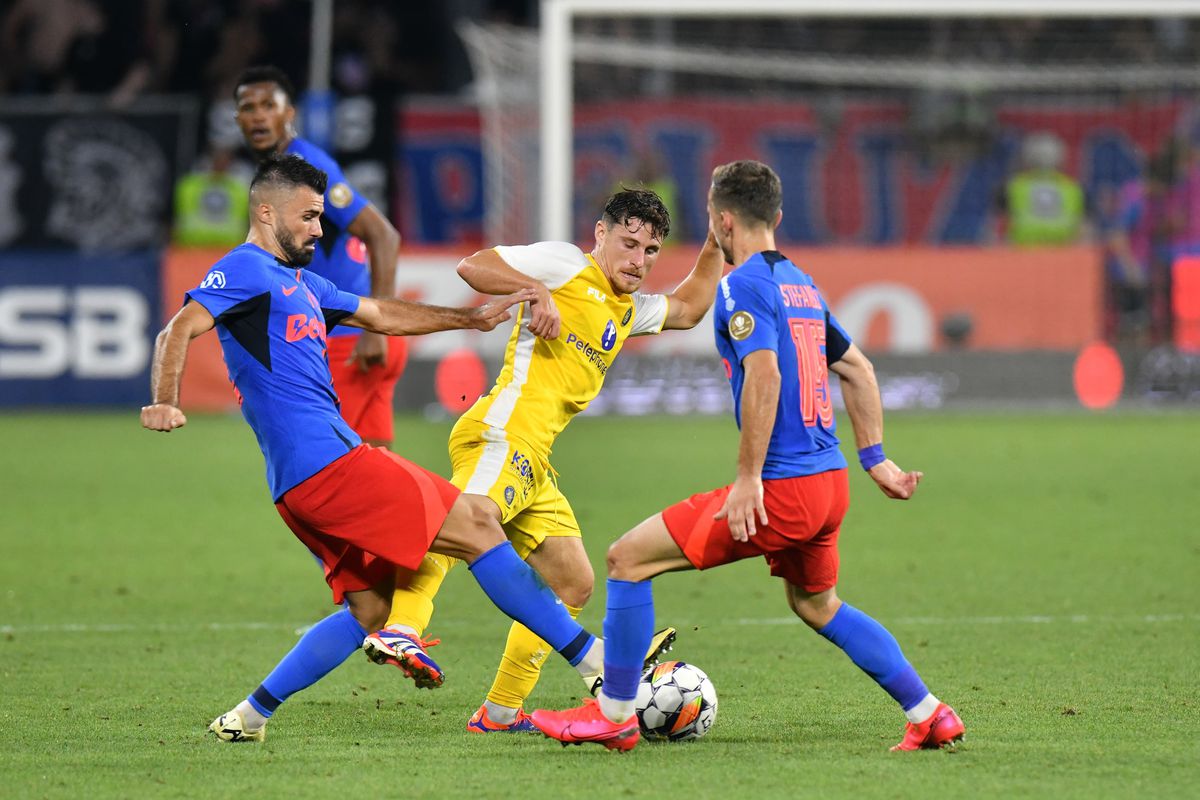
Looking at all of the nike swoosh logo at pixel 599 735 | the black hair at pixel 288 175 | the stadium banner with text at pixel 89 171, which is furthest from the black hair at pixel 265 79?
the stadium banner with text at pixel 89 171

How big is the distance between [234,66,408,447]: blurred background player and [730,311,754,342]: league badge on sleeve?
2363 millimetres

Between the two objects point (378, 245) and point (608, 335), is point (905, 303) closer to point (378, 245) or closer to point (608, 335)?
point (378, 245)

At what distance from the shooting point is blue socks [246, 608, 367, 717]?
18.3 ft

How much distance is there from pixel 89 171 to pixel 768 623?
16.2 meters

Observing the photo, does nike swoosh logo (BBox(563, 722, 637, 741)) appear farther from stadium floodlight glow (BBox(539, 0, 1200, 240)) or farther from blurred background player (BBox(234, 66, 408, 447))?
stadium floodlight glow (BBox(539, 0, 1200, 240))

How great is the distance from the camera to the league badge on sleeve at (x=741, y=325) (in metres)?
5.28

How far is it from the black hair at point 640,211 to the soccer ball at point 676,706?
1.51 m

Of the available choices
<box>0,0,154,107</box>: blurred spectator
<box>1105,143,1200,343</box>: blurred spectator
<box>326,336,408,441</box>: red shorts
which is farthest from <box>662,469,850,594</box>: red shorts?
<box>0,0,154,107</box>: blurred spectator

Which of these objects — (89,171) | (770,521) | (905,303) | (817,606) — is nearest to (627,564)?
(770,521)

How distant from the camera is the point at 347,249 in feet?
24.8

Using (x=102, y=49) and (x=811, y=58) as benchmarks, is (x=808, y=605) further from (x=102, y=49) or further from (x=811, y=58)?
(x=102, y=49)

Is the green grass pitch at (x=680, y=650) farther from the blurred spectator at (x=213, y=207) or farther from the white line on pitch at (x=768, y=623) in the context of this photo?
the blurred spectator at (x=213, y=207)

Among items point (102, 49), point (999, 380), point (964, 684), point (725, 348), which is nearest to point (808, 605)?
point (725, 348)

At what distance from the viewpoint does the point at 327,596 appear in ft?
29.3
